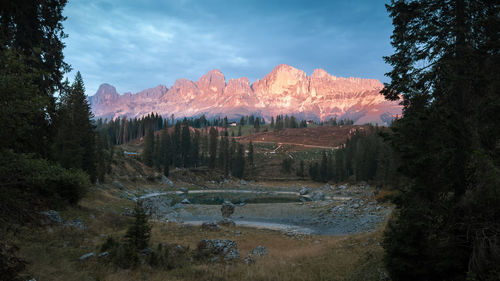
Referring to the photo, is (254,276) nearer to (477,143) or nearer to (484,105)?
(477,143)

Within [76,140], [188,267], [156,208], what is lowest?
[156,208]

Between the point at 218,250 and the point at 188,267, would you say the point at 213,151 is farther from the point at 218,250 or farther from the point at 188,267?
the point at 188,267

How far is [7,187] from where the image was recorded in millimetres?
5934

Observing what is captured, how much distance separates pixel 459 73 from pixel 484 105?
1418 millimetres

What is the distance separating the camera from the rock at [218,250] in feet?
49.1

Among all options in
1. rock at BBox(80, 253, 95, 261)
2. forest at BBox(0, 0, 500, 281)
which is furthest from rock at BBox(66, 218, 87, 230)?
forest at BBox(0, 0, 500, 281)

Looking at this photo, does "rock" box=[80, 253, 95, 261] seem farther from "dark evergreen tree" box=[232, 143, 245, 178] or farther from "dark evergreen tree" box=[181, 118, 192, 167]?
"dark evergreen tree" box=[232, 143, 245, 178]

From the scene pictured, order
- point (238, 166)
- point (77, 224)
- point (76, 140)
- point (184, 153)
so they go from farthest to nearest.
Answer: point (238, 166) → point (184, 153) → point (76, 140) → point (77, 224)

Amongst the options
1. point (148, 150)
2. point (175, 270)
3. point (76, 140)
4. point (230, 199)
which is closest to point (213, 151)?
point (148, 150)

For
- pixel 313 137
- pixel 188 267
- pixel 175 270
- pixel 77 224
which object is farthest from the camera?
pixel 313 137

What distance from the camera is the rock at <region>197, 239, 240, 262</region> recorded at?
14963 mm

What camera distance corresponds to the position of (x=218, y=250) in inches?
620

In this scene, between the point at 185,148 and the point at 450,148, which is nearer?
the point at 450,148

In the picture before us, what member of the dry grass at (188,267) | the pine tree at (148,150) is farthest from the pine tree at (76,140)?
the pine tree at (148,150)
